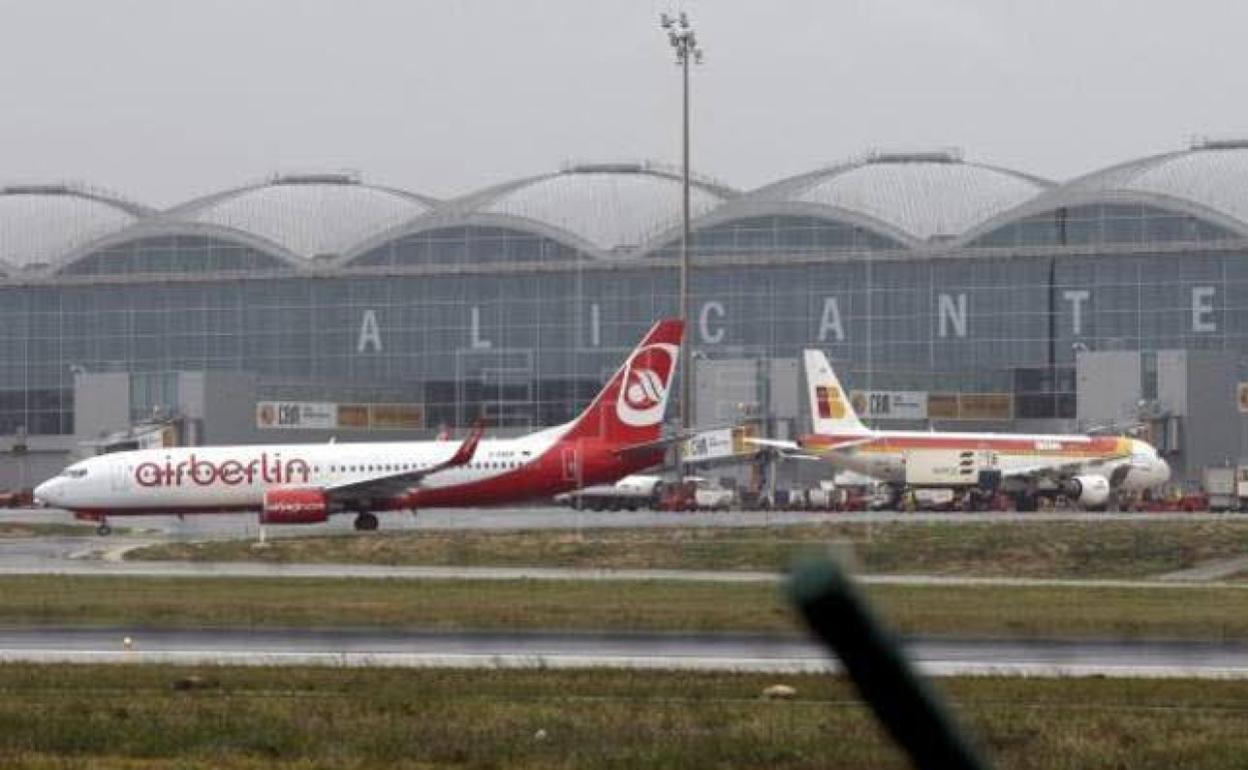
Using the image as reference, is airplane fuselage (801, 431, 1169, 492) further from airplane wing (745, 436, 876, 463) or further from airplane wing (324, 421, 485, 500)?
airplane wing (324, 421, 485, 500)

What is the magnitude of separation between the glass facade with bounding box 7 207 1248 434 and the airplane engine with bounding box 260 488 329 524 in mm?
53363

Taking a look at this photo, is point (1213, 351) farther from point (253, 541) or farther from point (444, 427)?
point (253, 541)

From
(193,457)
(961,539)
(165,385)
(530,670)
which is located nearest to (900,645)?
(530,670)

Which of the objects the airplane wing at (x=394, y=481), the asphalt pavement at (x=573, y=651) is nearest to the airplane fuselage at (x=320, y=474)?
the airplane wing at (x=394, y=481)

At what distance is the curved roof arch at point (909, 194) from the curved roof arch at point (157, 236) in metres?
28.1

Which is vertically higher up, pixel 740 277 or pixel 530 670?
pixel 740 277

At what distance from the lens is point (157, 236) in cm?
14875

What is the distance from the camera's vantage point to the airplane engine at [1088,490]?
99875mm

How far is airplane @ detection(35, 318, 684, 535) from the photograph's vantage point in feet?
261

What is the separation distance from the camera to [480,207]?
14662 cm

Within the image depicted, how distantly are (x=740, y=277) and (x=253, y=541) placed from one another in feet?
238

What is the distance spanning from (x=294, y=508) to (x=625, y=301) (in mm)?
65233

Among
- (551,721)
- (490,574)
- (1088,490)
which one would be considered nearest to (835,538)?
(490,574)

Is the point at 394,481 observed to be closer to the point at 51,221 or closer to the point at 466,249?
the point at 466,249
